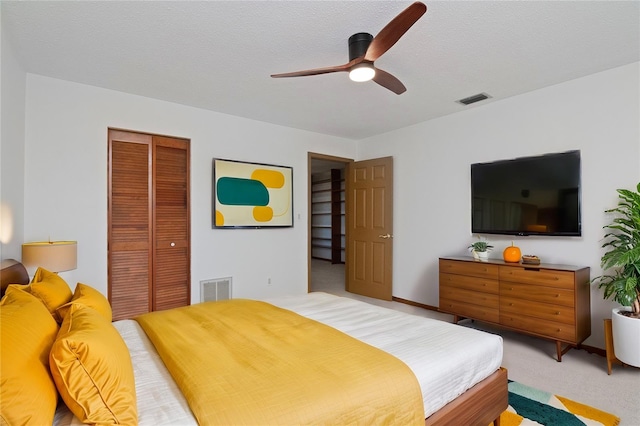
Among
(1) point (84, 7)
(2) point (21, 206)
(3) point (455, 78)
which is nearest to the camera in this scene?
(1) point (84, 7)

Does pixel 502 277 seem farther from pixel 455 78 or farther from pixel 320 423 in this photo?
pixel 320 423

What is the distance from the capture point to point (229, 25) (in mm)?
2240

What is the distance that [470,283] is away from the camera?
3.51 meters

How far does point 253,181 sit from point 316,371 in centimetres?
334

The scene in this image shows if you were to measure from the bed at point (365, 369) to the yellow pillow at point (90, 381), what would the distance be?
4cm

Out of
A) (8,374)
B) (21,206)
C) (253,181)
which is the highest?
(253,181)

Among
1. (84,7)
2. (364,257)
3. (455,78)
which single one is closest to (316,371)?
(84,7)

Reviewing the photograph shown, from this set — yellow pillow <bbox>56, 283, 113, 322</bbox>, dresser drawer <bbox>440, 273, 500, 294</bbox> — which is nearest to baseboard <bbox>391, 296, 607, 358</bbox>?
dresser drawer <bbox>440, 273, 500, 294</bbox>

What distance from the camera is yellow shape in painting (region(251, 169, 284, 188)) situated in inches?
174

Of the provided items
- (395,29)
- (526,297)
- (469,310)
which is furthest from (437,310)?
(395,29)

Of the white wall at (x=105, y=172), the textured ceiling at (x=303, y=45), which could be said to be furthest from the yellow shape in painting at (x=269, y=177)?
the textured ceiling at (x=303, y=45)

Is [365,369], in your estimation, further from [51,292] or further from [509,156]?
[509,156]

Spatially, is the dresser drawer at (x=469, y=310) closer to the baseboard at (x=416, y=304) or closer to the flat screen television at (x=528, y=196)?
the baseboard at (x=416, y=304)

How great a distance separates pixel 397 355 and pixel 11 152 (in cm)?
309
